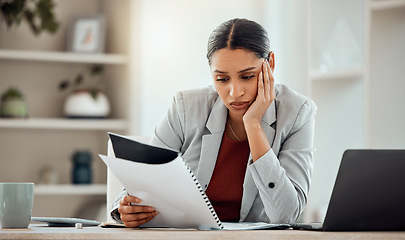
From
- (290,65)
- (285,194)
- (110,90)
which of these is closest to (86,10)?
(110,90)

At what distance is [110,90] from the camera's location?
383 centimetres

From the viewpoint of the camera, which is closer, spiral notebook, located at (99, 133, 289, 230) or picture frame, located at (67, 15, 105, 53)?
spiral notebook, located at (99, 133, 289, 230)

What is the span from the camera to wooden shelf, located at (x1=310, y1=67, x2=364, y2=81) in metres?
2.95

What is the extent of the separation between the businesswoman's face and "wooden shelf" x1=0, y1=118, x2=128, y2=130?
194 centimetres

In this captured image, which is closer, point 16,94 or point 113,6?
point 16,94

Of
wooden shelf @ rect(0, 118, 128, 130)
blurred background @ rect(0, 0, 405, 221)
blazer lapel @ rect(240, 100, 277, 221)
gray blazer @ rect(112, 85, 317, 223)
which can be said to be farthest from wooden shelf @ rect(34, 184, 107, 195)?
blazer lapel @ rect(240, 100, 277, 221)

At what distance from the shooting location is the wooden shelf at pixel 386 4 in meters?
2.84

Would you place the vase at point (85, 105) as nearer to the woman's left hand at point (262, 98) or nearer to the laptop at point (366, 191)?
the woman's left hand at point (262, 98)

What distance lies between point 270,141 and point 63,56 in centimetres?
213

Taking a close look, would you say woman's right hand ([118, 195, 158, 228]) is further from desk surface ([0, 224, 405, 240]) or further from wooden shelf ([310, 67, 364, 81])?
wooden shelf ([310, 67, 364, 81])

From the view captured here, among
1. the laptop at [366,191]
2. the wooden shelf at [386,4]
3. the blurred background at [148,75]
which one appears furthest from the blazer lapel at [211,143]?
the wooden shelf at [386,4]

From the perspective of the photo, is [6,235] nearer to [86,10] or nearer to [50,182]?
[50,182]

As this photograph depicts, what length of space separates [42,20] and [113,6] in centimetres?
56

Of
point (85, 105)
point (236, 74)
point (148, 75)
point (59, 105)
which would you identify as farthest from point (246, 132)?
point (59, 105)
